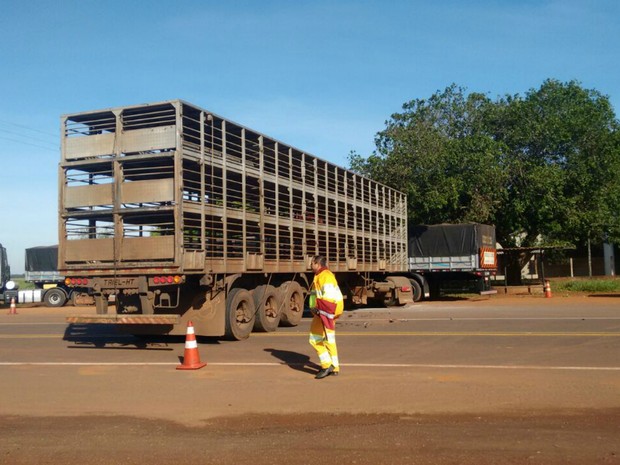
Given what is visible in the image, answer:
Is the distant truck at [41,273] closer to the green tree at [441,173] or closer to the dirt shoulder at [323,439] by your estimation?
the green tree at [441,173]

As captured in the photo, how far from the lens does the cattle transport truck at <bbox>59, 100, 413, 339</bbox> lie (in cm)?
1120

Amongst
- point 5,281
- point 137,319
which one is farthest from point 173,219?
point 5,281

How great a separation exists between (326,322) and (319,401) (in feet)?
4.81

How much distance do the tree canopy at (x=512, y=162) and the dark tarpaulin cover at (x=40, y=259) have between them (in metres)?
15.2

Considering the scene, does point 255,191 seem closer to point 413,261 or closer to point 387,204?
point 387,204

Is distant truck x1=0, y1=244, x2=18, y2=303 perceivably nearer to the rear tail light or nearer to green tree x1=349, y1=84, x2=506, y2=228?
green tree x1=349, y1=84, x2=506, y2=228

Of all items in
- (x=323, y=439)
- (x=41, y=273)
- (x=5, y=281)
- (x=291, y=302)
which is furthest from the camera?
(x=41, y=273)

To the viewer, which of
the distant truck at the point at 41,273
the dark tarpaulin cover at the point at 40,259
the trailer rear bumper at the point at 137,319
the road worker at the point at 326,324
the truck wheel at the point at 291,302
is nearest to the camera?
the road worker at the point at 326,324

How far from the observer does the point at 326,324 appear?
330 inches

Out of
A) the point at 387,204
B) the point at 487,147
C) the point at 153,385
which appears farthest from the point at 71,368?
the point at 487,147

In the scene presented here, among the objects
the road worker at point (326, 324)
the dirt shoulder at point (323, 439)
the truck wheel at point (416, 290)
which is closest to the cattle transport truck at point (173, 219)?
→ the road worker at point (326, 324)

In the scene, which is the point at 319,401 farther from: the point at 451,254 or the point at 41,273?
the point at 41,273

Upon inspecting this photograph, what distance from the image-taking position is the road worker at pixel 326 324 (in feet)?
27.5

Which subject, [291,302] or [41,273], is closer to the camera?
[291,302]
